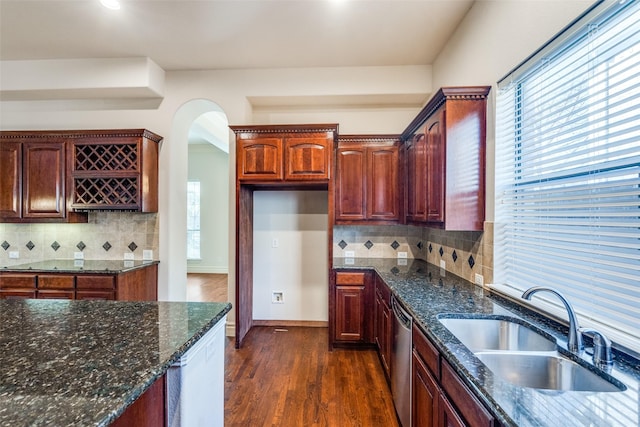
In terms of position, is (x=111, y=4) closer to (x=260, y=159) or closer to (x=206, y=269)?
(x=260, y=159)

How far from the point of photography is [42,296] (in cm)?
302

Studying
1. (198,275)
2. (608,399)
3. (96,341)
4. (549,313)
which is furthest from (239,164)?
(198,275)

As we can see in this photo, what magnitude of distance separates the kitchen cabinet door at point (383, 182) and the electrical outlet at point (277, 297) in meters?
1.55

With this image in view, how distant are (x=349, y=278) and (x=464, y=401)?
2094 millimetres

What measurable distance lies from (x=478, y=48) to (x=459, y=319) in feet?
6.75

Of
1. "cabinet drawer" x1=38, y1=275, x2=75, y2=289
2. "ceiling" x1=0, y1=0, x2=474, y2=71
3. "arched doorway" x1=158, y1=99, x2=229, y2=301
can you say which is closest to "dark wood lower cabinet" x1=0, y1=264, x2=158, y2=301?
"cabinet drawer" x1=38, y1=275, x2=75, y2=289

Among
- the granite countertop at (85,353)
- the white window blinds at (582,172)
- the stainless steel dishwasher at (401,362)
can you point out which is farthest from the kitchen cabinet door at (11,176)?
the white window blinds at (582,172)

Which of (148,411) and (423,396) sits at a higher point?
(148,411)

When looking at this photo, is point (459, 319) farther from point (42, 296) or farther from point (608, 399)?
point (42, 296)

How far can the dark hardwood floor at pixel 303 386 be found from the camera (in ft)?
7.13

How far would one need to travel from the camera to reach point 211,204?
287 inches

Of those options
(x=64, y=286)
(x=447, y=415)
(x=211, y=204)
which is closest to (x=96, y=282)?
(x=64, y=286)

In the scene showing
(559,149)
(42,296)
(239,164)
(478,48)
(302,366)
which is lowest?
(302,366)

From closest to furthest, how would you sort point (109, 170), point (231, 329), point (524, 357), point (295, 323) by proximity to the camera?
1. point (524, 357)
2. point (109, 170)
3. point (231, 329)
4. point (295, 323)
